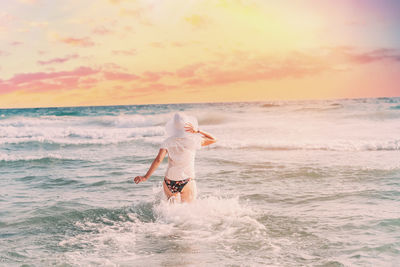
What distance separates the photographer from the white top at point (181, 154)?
5574 millimetres

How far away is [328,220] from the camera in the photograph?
18.7 feet

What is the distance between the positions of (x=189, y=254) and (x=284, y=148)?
10598 mm

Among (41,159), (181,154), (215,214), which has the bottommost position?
(215,214)

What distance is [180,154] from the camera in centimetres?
565

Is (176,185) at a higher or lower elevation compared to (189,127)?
lower

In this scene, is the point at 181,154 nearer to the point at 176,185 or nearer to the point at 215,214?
the point at 176,185

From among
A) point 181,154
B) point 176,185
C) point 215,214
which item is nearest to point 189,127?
point 181,154

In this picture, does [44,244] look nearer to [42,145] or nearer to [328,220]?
[328,220]

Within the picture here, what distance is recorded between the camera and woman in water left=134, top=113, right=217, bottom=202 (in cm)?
549

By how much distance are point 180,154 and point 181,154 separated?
0.02 metres

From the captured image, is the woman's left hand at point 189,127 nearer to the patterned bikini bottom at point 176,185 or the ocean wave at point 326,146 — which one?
the patterned bikini bottom at point 176,185

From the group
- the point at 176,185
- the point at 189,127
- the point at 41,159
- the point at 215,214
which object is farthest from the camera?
the point at 41,159

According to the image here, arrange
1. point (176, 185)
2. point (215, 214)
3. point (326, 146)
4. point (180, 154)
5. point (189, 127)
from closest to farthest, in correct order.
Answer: point (189, 127) → point (180, 154) → point (176, 185) → point (215, 214) → point (326, 146)

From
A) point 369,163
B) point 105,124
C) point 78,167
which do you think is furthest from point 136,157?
point 105,124
